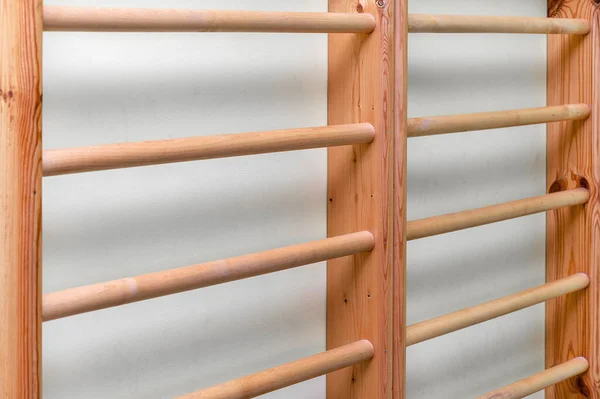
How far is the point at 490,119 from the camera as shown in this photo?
3.85ft

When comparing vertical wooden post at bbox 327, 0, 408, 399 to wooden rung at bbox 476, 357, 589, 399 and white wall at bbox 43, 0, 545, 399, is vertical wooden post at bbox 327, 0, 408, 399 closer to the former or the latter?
white wall at bbox 43, 0, 545, 399

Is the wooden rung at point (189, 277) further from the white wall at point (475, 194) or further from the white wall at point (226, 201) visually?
the white wall at point (475, 194)

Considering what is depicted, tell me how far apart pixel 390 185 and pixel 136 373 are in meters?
0.43

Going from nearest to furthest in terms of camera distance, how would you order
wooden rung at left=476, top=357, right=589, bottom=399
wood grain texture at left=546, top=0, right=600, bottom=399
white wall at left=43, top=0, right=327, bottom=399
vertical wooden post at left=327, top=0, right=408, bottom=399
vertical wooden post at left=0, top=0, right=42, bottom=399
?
vertical wooden post at left=0, top=0, right=42, bottom=399
white wall at left=43, top=0, right=327, bottom=399
vertical wooden post at left=327, top=0, right=408, bottom=399
wooden rung at left=476, top=357, right=589, bottom=399
wood grain texture at left=546, top=0, right=600, bottom=399

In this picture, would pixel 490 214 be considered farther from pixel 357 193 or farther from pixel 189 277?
pixel 189 277

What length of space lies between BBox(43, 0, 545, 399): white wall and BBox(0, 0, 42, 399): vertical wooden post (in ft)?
0.45

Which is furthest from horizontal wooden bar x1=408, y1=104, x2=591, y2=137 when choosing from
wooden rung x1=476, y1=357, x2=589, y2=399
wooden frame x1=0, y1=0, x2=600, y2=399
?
wooden rung x1=476, y1=357, x2=589, y2=399

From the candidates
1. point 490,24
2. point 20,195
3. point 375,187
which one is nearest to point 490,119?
point 490,24

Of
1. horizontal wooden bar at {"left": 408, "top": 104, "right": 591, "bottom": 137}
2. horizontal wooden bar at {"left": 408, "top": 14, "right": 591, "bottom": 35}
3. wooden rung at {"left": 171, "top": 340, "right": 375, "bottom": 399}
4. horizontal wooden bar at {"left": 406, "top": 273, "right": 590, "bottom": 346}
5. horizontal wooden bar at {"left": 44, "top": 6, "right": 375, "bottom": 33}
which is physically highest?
horizontal wooden bar at {"left": 408, "top": 14, "right": 591, "bottom": 35}

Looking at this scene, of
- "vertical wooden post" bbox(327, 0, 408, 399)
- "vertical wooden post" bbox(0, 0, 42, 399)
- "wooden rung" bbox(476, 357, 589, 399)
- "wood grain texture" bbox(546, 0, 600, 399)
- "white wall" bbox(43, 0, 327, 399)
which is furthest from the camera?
"wood grain texture" bbox(546, 0, 600, 399)

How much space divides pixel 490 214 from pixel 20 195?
0.76 metres

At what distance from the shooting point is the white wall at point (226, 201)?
870mm

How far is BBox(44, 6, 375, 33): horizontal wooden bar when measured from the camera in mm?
739

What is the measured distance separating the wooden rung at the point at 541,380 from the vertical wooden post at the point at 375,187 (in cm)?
27
